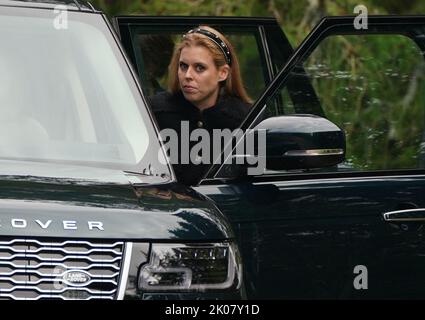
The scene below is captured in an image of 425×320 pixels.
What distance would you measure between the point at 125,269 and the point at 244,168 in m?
1.40

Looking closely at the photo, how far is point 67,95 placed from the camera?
634 cm

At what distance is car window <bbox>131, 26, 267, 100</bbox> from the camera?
7.71 meters

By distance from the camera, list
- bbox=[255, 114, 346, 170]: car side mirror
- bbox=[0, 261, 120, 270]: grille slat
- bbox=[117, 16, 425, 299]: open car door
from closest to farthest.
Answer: bbox=[0, 261, 120, 270]: grille slat → bbox=[255, 114, 346, 170]: car side mirror → bbox=[117, 16, 425, 299]: open car door

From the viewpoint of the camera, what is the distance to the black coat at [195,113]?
7.38m

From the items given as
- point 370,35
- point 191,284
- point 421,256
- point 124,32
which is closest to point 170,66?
point 124,32

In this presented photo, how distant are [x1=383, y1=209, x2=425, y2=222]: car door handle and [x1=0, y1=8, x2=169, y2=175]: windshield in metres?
1.08

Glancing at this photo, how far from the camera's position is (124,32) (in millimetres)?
7656

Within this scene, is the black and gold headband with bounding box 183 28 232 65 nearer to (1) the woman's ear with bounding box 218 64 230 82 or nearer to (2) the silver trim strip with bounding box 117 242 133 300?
(1) the woman's ear with bounding box 218 64 230 82

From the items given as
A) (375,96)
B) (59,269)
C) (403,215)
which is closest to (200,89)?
(375,96)

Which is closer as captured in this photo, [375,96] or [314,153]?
[314,153]

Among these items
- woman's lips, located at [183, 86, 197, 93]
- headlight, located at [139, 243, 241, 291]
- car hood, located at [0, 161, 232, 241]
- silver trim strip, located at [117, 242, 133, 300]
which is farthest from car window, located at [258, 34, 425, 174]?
silver trim strip, located at [117, 242, 133, 300]

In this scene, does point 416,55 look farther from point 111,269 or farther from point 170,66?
point 111,269

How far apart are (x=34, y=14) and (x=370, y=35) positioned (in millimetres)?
1551

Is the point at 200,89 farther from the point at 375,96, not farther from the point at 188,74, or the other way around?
the point at 375,96
